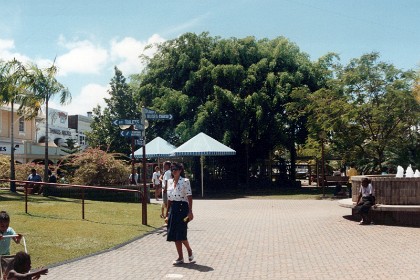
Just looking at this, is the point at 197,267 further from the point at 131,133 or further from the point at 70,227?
the point at 131,133

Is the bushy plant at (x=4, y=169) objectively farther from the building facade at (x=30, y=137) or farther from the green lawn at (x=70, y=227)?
the green lawn at (x=70, y=227)

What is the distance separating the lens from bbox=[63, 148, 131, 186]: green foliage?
22.5 meters

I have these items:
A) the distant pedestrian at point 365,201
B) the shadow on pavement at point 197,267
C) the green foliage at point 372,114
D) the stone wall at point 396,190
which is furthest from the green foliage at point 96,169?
the shadow on pavement at point 197,267

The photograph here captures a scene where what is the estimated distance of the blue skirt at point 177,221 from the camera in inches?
343

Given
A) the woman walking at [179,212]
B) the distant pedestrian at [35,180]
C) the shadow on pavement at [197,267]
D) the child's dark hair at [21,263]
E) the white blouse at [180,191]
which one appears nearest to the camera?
the child's dark hair at [21,263]

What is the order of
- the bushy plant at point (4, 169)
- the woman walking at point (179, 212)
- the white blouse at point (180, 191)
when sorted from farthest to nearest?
the bushy plant at point (4, 169)
the white blouse at point (180, 191)
the woman walking at point (179, 212)

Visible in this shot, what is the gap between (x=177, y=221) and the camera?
8.79 meters

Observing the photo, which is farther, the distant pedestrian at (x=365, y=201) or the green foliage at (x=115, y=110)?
the green foliage at (x=115, y=110)

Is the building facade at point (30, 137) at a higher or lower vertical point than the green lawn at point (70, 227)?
higher

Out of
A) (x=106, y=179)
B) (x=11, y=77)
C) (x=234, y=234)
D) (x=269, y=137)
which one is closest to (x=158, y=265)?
(x=234, y=234)

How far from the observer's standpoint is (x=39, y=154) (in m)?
46.8

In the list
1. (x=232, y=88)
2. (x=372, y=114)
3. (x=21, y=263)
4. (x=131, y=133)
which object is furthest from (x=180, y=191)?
(x=232, y=88)

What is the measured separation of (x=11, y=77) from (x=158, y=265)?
17.5 meters

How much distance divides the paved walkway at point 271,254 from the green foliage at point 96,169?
9.22 metres
